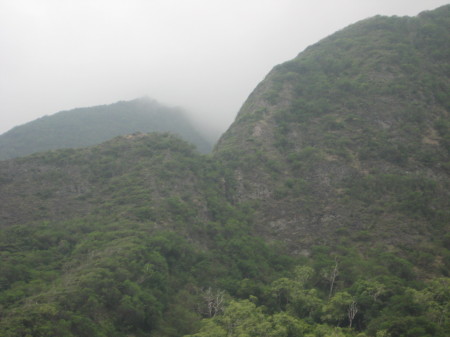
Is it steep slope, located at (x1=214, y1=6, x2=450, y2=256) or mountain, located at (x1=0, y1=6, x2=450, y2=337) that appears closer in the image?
mountain, located at (x1=0, y1=6, x2=450, y2=337)

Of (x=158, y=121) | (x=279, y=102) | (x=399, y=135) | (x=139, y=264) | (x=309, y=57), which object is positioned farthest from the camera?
(x=158, y=121)

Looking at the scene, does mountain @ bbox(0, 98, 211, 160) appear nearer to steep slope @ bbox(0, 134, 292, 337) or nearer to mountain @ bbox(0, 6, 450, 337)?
mountain @ bbox(0, 6, 450, 337)

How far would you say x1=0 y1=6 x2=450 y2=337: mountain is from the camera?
3051cm

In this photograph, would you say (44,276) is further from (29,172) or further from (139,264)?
(29,172)

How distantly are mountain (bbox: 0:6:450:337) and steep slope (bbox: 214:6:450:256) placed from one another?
0.23 m

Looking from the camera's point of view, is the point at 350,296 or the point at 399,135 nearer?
the point at 350,296

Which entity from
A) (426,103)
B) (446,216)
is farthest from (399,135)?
(446,216)

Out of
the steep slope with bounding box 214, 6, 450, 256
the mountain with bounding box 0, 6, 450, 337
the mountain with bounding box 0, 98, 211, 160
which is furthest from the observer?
the mountain with bounding box 0, 98, 211, 160

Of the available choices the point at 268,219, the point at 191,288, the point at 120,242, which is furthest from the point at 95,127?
the point at 191,288

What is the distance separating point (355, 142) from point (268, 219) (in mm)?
18928

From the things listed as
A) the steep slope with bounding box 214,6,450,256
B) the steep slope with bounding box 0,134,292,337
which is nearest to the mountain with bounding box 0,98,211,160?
the steep slope with bounding box 0,134,292,337

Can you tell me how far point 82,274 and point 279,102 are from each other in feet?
165

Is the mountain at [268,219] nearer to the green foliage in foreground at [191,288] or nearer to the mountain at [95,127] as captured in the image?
the green foliage in foreground at [191,288]

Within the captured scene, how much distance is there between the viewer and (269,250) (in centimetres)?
4588
